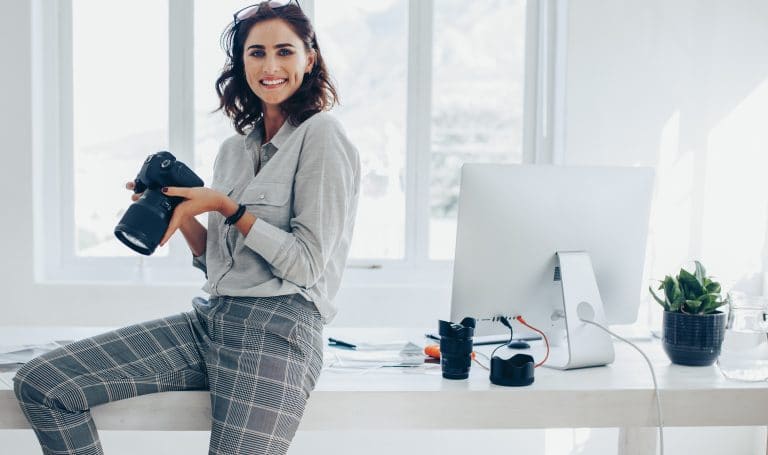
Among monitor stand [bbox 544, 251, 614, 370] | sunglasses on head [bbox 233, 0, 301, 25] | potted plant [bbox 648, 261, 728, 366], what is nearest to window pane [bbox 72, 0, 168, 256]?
sunglasses on head [bbox 233, 0, 301, 25]

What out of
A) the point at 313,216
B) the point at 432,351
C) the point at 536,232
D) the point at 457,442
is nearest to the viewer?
the point at 313,216

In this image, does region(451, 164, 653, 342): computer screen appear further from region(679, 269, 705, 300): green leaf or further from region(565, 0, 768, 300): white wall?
region(565, 0, 768, 300): white wall

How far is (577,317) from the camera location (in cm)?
159

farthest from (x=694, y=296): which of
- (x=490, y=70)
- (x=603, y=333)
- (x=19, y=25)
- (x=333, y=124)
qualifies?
(x=19, y=25)

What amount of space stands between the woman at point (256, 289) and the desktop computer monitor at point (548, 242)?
0.28 metres

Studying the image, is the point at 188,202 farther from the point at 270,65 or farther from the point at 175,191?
the point at 270,65

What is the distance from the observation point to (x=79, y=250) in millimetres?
2758

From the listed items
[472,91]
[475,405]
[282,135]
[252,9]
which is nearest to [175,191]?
[282,135]

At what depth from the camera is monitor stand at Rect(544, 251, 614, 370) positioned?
1572mm

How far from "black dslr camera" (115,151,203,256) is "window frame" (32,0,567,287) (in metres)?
1.31

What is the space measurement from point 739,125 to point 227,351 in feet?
6.75

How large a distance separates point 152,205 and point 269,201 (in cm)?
24

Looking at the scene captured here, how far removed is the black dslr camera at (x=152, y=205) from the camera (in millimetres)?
1345

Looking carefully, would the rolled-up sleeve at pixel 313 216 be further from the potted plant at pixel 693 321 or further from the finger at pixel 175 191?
the potted plant at pixel 693 321
